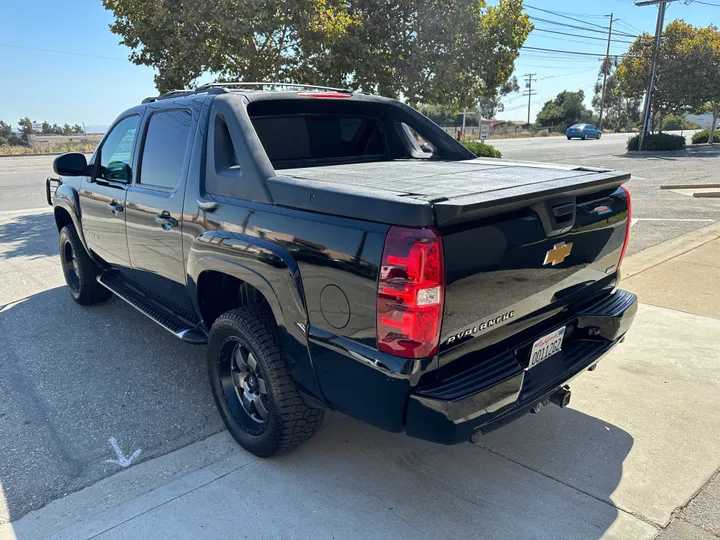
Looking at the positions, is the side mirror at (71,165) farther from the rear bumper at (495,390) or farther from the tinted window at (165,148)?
the rear bumper at (495,390)

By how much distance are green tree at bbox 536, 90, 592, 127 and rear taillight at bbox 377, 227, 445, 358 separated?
248ft

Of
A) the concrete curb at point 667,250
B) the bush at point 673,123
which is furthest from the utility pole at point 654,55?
the bush at point 673,123

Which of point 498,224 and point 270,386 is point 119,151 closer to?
point 270,386

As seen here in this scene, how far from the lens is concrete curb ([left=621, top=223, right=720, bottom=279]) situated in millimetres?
6438

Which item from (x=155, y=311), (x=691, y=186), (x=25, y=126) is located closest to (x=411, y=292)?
(x=155, y=311)

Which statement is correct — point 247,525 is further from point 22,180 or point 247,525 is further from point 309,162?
point 22,180

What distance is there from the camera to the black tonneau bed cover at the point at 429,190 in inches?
82.4

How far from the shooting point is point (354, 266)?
221 centimetres

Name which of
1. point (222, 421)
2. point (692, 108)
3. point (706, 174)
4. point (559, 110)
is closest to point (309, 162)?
point (222, 421)

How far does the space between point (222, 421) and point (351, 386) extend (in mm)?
1358

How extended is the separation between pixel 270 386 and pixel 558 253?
152 centimetres

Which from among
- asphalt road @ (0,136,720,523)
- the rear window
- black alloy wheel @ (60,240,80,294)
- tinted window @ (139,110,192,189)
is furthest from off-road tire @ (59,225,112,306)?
the rear window

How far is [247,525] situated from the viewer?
8.26ft

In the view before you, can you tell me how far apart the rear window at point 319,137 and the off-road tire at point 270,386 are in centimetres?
124
